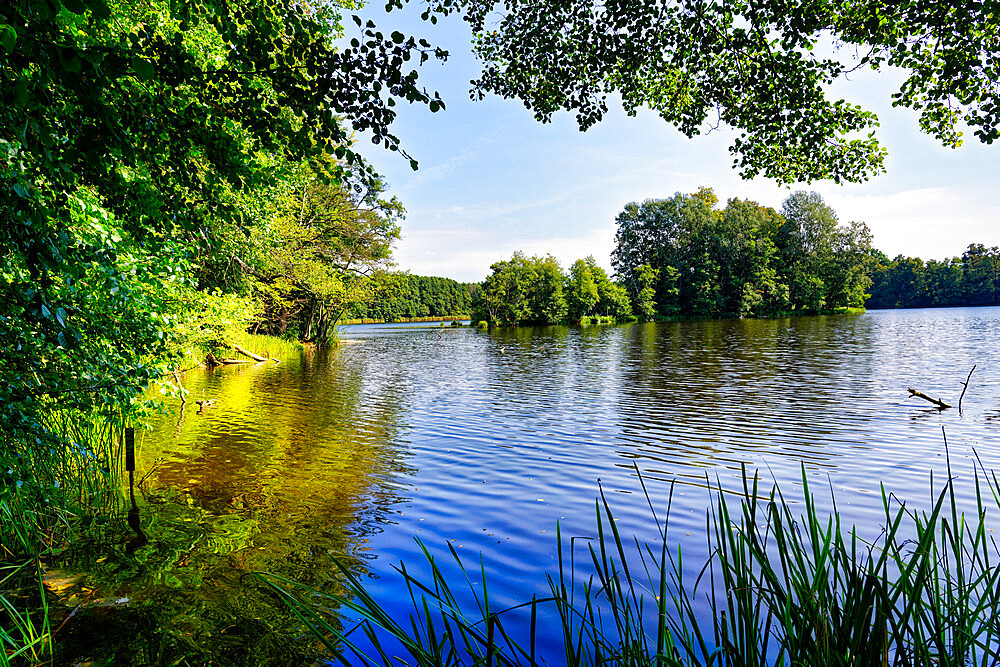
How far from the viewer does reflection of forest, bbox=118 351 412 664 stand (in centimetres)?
530

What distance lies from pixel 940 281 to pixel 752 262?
59.0 m

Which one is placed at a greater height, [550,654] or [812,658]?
[812,658]

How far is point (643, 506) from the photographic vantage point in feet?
23.7

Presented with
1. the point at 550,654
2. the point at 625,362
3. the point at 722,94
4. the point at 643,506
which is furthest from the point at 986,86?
the point at 625,362

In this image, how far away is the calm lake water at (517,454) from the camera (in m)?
6.14

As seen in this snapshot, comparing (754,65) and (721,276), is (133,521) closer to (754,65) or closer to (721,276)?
(754,65)

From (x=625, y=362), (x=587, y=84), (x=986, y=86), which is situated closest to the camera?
(x=986, y=86)

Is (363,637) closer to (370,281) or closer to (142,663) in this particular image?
(142,663)

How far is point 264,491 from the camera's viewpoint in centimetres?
799

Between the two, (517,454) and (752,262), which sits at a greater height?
(752,262)

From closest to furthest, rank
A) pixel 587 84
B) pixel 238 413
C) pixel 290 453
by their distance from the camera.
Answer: pixel 587 84, pixel 290 453, pixel 238 413

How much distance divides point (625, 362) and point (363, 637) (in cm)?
2204

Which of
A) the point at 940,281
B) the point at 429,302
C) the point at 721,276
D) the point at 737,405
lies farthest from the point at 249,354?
the point at 940,281

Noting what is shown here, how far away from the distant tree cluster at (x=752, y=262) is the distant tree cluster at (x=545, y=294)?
5.12 metres
